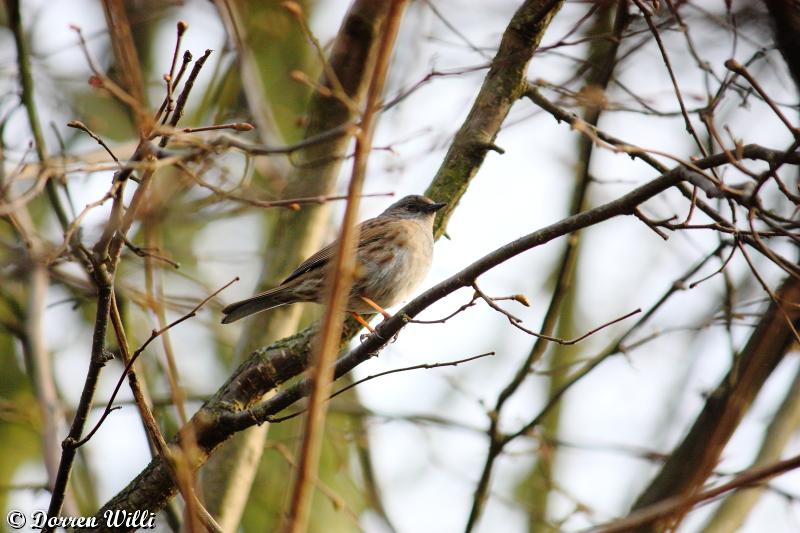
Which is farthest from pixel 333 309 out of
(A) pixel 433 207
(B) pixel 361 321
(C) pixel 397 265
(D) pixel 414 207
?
(D) pixel 414 207

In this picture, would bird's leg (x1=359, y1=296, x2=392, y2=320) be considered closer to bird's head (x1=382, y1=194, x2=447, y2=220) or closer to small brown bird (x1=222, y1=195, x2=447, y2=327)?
small brown bird (x1=222, y1=195, x2=447, y2=327)

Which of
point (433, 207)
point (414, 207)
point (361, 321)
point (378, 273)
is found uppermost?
point (414, 207)

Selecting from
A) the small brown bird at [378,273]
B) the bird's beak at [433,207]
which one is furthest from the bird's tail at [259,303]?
the bird's beak at [433,207]

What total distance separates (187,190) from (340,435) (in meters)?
3.10

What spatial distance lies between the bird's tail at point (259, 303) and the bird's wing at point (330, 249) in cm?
10

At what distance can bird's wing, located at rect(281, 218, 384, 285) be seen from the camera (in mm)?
5879

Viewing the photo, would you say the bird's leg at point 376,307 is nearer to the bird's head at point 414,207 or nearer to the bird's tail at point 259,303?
the bird's tail at point 259,303

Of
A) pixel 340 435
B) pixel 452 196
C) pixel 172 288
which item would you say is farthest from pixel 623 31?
pixel 172 288

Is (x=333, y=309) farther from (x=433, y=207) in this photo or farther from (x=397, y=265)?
(x=397, y=265)

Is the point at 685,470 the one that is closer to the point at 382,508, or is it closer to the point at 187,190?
the point at 382,508

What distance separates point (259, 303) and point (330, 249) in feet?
2.38

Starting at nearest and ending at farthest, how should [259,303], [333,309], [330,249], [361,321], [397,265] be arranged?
[333,309] < [361,321] < [259,303] < [397,265] < [330,249]

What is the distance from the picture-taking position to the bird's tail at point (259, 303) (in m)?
5.59

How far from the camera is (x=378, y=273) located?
234 inches
